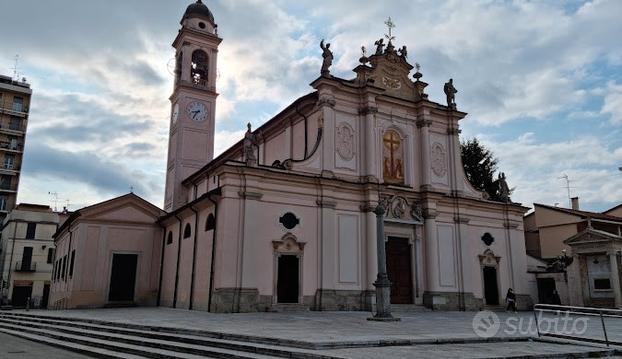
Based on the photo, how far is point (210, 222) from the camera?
826 inches

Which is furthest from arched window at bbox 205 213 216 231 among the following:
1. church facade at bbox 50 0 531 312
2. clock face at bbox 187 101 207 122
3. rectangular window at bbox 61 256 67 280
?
clock face at bbox 187 101 207 122

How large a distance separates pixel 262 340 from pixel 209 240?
11005 mm

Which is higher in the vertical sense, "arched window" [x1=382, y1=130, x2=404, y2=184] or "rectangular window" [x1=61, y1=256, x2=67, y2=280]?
"arched window" [x1=382, y1=130, x2=404, y2=184]

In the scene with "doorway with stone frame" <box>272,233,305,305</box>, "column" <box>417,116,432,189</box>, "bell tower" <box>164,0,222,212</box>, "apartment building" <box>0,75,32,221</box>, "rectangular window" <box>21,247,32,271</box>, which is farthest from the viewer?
"apartment building" <box>0,75,32,221</box>

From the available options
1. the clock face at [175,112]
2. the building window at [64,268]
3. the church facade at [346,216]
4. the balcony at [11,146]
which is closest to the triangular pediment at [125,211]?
the church facade at [346,216]

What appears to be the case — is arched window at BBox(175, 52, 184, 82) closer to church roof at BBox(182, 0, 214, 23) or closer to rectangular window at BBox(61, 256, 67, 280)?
church roof at BBox(182, 0, 214, 23)

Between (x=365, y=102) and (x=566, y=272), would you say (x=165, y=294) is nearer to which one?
(x=365, y=102)

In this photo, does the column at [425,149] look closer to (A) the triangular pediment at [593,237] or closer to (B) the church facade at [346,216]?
(B) the church facade at [346,216]

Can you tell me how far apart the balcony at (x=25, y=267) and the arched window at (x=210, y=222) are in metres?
30.6

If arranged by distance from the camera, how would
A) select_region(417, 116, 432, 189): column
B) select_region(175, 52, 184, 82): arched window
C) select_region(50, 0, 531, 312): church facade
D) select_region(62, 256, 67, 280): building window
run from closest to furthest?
select_region(50, 0, 531, 312): church facade, select_region(417, 116, 432, 189): column, select_region(62, 256, 67, 280): building window, select_region(175, 52, 184, 82): arched window

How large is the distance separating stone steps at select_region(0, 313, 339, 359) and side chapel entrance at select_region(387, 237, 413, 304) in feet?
42.8

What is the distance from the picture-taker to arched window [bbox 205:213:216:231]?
2050cm

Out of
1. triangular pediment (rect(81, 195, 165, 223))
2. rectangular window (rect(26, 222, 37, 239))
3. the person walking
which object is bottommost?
the person walking

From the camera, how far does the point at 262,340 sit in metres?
10.1
